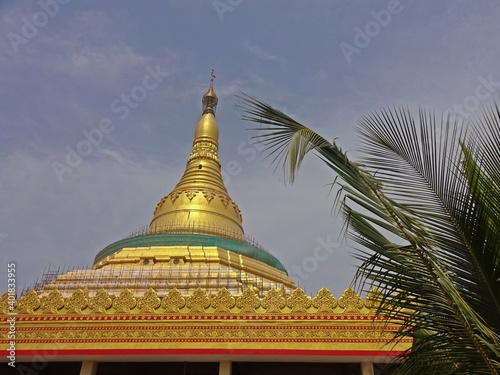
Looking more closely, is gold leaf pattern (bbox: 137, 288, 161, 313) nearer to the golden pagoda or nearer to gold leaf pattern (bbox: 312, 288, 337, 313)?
the golden pagoda

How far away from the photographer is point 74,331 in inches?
354

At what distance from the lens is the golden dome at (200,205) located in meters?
18.9

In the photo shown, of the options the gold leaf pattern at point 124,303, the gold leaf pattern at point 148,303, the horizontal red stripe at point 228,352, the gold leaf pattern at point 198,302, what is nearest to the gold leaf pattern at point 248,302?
the gold leaf pattern at point 198,302

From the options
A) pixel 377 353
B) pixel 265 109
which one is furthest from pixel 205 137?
pixel 265 109

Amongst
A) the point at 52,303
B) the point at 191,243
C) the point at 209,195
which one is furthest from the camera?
the point at 209,195

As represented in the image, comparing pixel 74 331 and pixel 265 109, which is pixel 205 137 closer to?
pixel 74 331

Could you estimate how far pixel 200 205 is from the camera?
19703 mm

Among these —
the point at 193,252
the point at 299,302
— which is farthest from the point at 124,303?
the point at 193,252

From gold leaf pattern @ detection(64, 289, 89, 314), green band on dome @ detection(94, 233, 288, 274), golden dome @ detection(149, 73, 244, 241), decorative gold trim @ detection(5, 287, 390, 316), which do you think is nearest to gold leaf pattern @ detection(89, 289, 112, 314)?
decorative gold trim @ detection(5, 287, 390, 316)

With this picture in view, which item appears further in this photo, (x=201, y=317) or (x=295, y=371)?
(x=295, y=371)

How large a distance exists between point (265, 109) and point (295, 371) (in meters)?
8.18

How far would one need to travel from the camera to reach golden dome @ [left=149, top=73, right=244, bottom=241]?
744 inches

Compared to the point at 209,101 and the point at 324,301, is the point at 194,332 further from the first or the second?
the point at 209,101

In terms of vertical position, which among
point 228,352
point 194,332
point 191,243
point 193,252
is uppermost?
point 191,243
